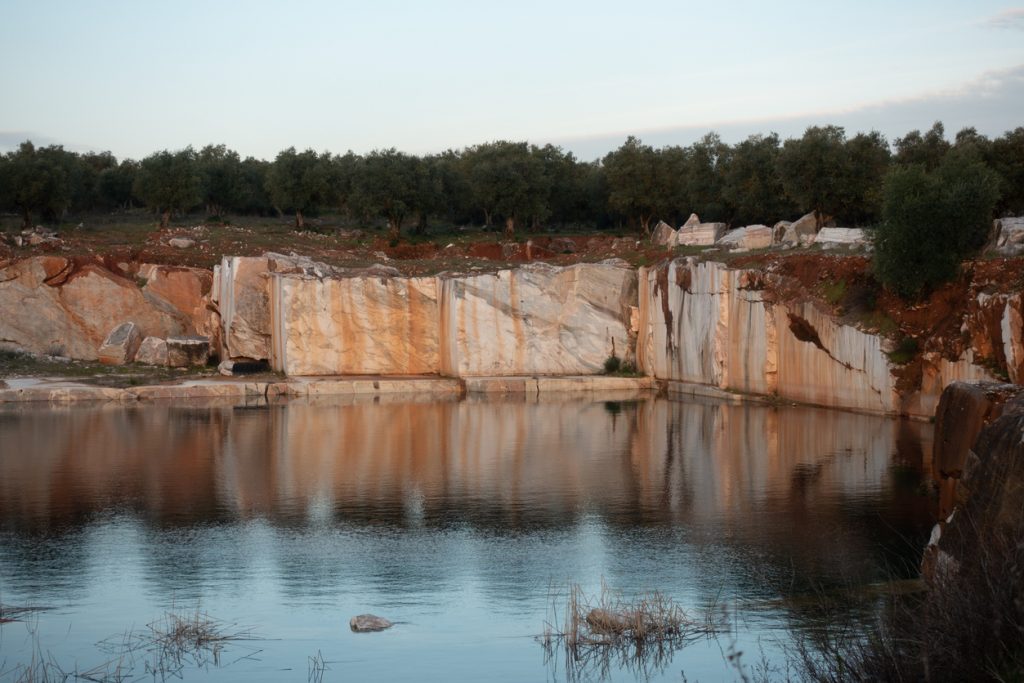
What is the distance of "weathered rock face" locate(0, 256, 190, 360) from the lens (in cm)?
4078

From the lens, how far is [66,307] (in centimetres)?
4131

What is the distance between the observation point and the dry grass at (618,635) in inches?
394

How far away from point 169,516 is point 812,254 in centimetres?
2119

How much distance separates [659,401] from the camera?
3441 cm

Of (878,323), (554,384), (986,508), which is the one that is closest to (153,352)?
(554,384)

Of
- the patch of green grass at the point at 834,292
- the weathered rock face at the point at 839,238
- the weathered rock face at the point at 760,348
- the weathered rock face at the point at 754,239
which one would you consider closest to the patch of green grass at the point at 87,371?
the weathered rock face at the point at 760,348

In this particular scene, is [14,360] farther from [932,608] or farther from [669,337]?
[932,608]

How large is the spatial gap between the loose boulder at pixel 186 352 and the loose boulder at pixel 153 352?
0.20 meters

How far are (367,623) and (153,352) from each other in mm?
30054

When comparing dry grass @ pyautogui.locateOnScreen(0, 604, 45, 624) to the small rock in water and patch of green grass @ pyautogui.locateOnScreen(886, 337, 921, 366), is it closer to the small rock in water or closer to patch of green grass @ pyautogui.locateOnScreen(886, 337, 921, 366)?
the small rock in water

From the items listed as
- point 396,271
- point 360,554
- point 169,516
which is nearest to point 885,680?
point 360,554

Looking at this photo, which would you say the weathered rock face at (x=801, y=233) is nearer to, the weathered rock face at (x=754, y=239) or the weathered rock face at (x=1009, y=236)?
the weathered rock face at (x=754, y=239)

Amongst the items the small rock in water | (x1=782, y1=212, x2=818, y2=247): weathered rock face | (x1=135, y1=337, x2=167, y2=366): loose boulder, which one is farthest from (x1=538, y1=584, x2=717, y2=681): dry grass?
(x1=135, y1=337, x2=167, y2=366): loose boulder

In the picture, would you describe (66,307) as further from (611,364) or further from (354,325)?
(611,364)
